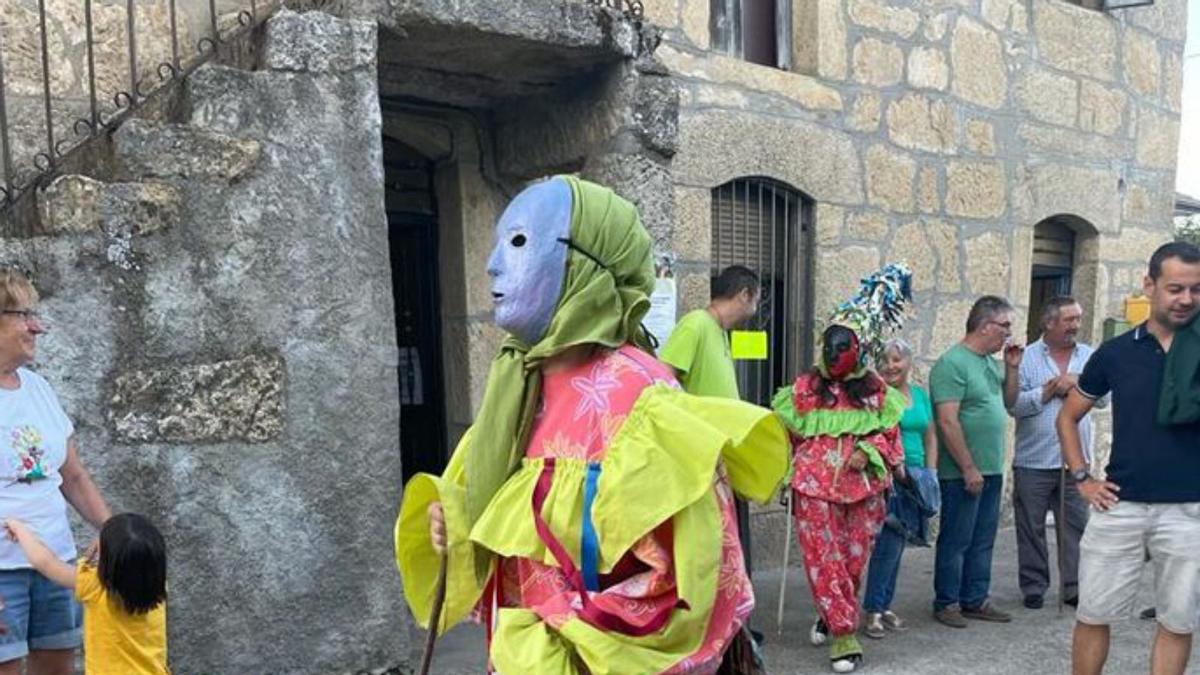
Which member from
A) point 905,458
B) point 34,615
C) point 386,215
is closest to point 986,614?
point 905,458

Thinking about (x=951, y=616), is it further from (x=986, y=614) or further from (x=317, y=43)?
(x=317, y=43)

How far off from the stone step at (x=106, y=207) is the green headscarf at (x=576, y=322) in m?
1.72

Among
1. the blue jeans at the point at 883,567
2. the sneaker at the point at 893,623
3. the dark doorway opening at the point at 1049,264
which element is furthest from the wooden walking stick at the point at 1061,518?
the dark doorway opening at the point at 1049,264

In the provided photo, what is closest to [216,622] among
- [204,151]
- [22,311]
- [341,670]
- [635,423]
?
[341,670]

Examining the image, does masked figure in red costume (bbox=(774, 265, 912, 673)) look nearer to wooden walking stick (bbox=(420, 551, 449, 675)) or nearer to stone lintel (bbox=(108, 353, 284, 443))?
stone lintel (bbox=(108, 353, 284, 443))

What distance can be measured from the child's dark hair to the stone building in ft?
1.77

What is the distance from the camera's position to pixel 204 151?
3.12 metres

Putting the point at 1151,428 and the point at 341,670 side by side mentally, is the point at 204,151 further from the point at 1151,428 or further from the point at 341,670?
the point at 1151,428

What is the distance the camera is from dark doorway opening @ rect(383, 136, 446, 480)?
199 inches

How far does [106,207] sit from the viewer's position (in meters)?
2.95

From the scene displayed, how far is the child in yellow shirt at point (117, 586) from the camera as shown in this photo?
8.31 feet

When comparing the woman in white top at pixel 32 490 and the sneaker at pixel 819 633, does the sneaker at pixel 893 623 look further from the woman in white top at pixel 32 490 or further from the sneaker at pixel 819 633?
the woman in white top at pixel 32 490

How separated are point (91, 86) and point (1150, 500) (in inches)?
157

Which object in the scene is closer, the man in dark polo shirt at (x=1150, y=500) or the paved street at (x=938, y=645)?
the man in dark polo shirt at (x=1150, y=500)
